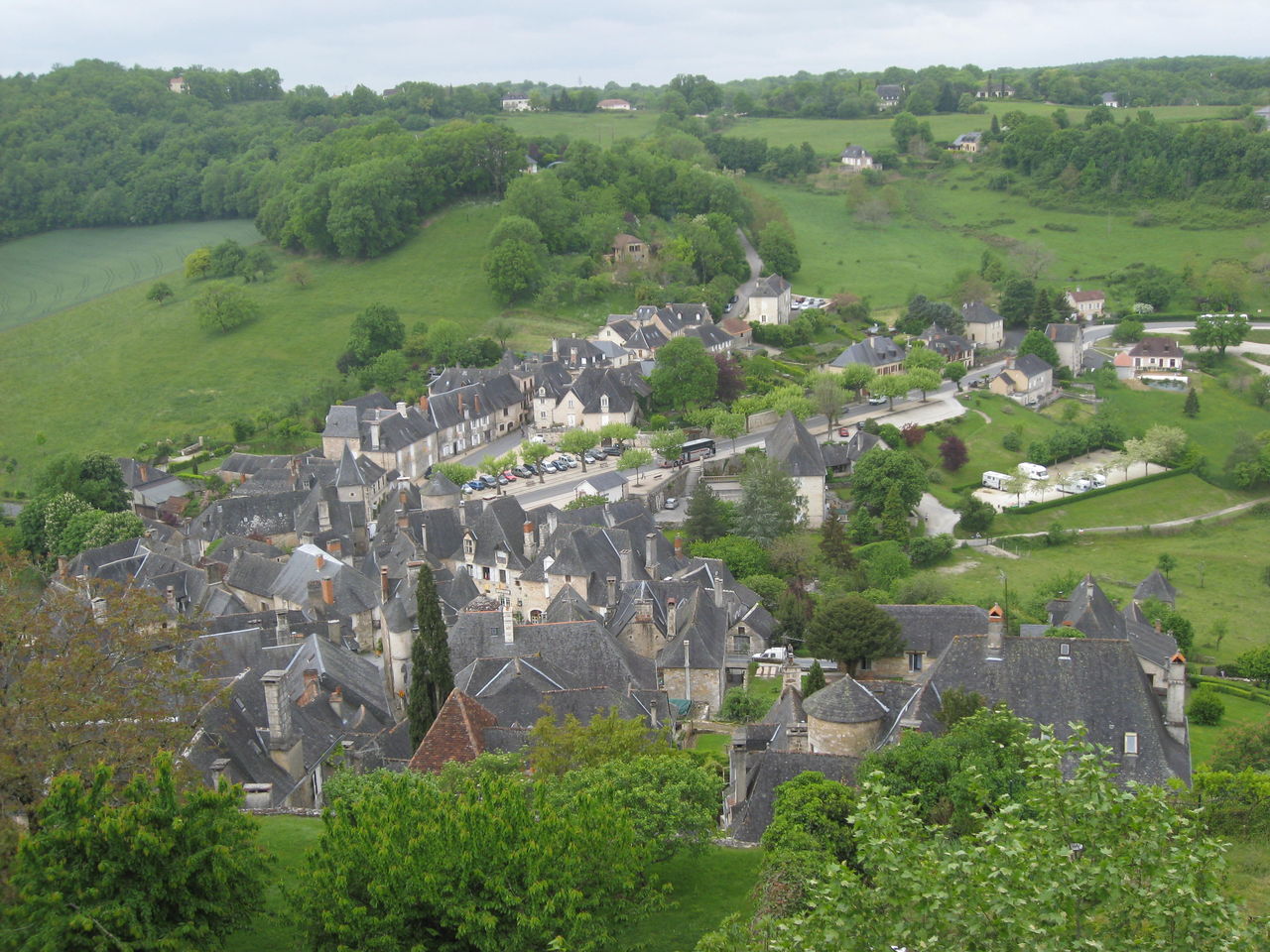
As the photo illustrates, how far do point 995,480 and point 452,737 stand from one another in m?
60.5

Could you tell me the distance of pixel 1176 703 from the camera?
4041 centimetres

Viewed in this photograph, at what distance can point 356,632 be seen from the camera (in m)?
57.5

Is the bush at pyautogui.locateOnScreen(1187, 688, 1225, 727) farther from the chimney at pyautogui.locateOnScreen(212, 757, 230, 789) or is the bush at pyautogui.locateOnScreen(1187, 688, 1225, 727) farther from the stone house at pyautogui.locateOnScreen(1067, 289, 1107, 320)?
the stone house at pyautogui.locateOnScreen(1067, 289, 1107, 320)

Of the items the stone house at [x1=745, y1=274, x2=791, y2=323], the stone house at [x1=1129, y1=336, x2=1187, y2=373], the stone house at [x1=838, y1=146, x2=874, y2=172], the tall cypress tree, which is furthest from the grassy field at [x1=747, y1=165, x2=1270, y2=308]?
the tall cypress tree

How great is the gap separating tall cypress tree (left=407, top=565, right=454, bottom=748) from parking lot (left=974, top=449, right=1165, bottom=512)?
173 ft

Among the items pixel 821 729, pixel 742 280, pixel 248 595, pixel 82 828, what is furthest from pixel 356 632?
pixel 742 280

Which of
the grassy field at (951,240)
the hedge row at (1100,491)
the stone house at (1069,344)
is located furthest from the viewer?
the grassy field at (951,240)

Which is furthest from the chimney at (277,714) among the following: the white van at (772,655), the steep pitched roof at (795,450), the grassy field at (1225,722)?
the steep pitched roof at (795,450)

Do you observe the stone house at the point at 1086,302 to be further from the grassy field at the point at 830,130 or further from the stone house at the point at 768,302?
the grassy field at the point at 830,130

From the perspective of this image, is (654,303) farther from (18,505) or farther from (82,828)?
(82,828)

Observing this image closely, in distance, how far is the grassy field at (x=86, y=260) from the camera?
5492 inches

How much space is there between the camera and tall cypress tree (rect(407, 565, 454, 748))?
133 feet

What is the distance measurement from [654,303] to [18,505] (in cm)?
5984

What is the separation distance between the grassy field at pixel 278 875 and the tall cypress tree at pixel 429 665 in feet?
24.5
